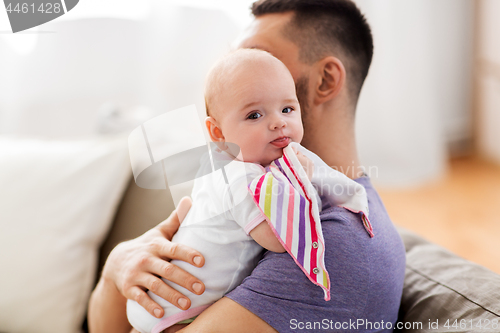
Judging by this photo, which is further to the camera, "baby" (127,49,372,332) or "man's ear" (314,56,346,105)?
"man's ear" (314,56,346,105)

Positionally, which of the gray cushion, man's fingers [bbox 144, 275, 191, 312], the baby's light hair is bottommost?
the gray cushion

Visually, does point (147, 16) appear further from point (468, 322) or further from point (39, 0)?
point (468, 322)

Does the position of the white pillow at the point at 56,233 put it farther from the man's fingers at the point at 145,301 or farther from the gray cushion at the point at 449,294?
the gray cushion at the point at 449,294

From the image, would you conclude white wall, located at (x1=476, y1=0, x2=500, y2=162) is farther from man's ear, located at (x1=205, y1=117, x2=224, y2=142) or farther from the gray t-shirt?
man's ear, located at (x1=205, y1=117, x2=224, y2=142)

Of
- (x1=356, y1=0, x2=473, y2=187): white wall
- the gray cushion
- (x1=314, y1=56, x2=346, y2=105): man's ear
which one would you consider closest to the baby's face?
(x1=314, y1=56, x2=346, y2=105): man's ear

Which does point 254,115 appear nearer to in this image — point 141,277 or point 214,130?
point 214,130

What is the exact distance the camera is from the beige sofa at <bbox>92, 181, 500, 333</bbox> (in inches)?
25.3

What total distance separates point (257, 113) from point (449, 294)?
0.50m

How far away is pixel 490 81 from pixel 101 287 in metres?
2.82

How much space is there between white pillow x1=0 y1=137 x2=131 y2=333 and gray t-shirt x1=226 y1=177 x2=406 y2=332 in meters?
0.29

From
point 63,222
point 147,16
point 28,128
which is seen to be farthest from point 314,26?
point 28,128

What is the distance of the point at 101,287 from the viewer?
0.74 meters

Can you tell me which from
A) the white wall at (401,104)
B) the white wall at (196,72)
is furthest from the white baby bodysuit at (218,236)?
the white wall at (401,104)

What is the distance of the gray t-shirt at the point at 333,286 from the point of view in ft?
1.96
